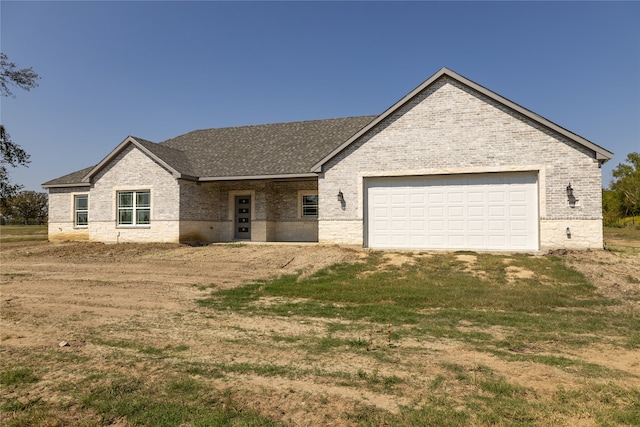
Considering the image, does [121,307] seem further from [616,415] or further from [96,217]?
[96,217]

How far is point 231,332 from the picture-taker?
716 cm

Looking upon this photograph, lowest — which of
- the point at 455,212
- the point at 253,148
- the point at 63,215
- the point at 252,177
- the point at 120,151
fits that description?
the point at 63,215

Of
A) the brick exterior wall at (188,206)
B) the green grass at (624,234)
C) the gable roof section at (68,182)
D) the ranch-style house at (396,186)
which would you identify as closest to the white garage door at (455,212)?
the ranch-style house at (396,186)

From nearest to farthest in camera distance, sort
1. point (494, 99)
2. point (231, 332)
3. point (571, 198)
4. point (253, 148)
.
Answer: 1. point (231, 332)
2. point (571, 198)
3. point (494, 99)
4. point (253, 148)

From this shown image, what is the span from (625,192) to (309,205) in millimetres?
47650

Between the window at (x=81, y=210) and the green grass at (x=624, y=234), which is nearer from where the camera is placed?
the window at (x=81, y=210)

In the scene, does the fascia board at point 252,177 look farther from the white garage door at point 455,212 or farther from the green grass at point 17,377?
the green grass at point 17,377

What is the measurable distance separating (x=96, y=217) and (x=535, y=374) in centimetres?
→ 2296

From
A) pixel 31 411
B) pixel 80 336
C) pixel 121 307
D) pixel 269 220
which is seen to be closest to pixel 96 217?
pixel 269 220

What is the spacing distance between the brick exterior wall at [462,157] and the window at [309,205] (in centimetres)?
418

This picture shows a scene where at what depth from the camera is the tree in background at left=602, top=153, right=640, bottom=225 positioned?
50031 mm

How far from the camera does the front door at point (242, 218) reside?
76.3 feet

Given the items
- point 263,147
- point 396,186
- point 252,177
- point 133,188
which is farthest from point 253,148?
point 396,186

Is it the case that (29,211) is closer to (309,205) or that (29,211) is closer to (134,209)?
(134,209)
